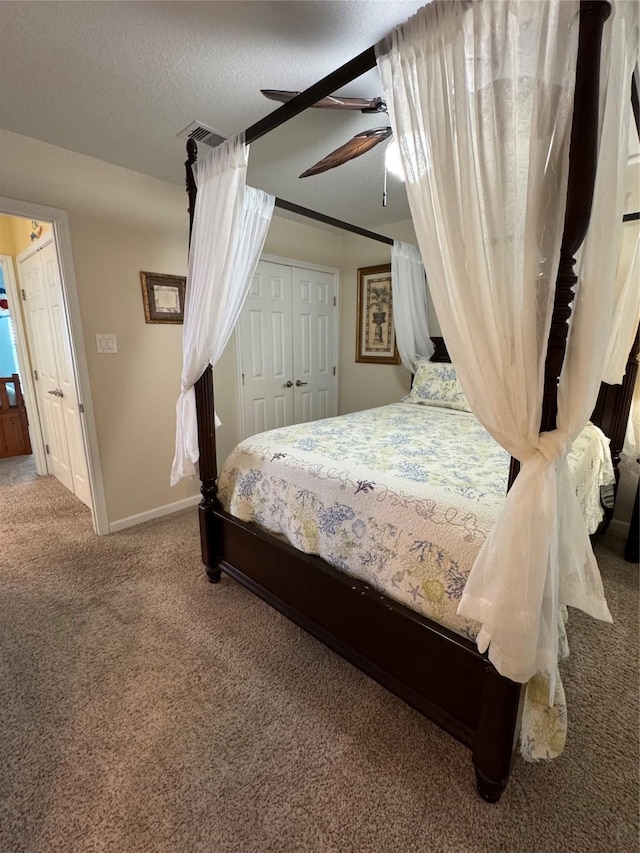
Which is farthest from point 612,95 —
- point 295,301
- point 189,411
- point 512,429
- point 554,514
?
point 295,301

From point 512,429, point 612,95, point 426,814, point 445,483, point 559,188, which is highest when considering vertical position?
point 612,95

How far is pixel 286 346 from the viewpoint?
3.78m

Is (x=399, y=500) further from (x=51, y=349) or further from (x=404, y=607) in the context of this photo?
(x=51, y=349)

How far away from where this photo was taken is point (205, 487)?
6.73 feet

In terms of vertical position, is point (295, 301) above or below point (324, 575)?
above

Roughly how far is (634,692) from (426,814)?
1.05 meters

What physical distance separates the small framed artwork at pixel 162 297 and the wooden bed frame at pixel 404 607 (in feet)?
3.61

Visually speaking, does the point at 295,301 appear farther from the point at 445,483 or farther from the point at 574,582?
the point at 574,582

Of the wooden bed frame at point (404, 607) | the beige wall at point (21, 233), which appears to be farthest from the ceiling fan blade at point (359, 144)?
the beige wall at point (21, 233)

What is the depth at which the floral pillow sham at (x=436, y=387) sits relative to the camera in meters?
3.00

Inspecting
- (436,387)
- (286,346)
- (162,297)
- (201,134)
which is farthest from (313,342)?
(201,134)

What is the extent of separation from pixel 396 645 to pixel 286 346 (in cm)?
296

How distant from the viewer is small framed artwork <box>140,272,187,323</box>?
274cm

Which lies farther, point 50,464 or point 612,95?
point 50,464
